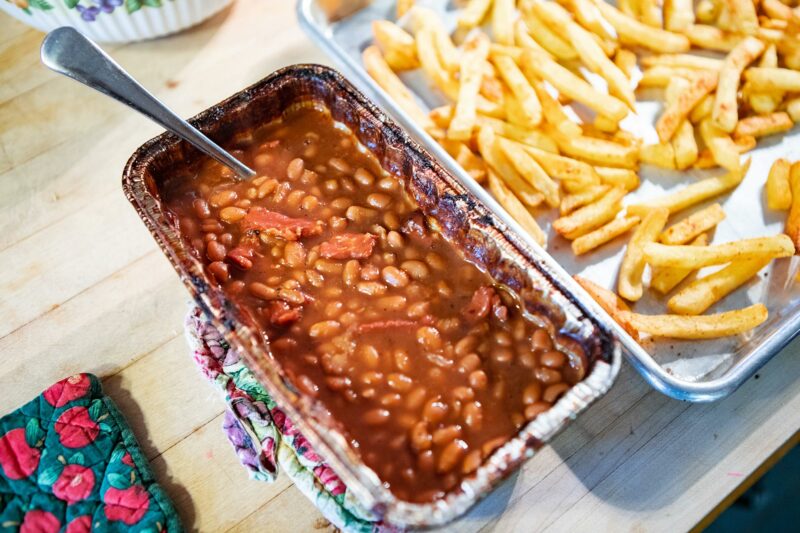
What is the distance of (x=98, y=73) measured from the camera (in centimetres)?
201

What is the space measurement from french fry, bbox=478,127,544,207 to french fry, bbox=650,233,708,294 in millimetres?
441

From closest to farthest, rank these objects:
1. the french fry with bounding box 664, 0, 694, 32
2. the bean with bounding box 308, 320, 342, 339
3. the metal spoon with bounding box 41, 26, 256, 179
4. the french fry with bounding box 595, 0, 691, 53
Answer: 1. the bean with bounding box 308, 320, 342, 339
2. the metal spoon with bounding box 41, 26, 256, 179
3. the french fry with bounding box 595, 0, 691, 53
4. the french fry with bounding box 664, 0, 694, 32

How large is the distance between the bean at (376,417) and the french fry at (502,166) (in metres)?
1.00

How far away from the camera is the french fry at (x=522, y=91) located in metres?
2.50

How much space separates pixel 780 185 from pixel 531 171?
0.83 metres

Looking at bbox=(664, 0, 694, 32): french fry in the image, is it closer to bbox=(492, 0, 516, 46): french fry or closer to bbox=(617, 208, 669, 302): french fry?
bbox=(492, 0, 516, 46): french fry

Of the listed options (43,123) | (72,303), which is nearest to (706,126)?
(72,303)

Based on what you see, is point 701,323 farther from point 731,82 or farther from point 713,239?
point 731,82

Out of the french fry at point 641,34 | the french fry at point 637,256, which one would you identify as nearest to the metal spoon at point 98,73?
the french fry at point 637,256

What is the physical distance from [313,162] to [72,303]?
3.08 ft

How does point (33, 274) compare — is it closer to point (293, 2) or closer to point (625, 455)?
point (293, 2)

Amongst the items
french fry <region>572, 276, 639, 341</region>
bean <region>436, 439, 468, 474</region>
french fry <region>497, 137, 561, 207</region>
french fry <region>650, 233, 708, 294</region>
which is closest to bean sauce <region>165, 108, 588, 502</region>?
bean <region>436, 439, 468, 474</region>

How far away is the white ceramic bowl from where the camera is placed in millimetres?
2734

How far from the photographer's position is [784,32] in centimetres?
279
